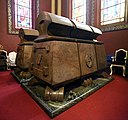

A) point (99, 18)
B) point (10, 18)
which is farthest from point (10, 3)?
point (99, 18)

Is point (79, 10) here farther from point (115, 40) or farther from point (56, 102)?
point (56, 102)

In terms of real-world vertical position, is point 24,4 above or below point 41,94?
above

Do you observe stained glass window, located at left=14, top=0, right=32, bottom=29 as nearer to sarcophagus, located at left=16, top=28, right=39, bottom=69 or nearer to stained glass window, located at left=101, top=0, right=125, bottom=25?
sarcophagus, located at left=16, top=28, right=39, bottom=69

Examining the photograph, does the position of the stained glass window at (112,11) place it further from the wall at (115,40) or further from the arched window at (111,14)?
the wall at (115,40)

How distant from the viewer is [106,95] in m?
1.93

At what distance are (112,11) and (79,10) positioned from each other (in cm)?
158

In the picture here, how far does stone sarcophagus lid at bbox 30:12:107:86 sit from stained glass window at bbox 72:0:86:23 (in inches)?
133

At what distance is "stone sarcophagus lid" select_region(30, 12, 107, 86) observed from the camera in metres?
1.63

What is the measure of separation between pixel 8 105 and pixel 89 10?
15.1 feet

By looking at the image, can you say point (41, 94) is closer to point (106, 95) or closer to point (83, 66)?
point (83, 66)

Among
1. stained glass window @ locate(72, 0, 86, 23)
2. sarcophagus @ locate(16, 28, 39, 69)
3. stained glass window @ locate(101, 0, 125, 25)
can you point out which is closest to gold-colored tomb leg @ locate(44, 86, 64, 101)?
sarcophagus @ locate(16, 28, 39, 69)

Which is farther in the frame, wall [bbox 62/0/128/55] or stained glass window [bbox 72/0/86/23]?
stained glass window [bbox 72/0/86/23]

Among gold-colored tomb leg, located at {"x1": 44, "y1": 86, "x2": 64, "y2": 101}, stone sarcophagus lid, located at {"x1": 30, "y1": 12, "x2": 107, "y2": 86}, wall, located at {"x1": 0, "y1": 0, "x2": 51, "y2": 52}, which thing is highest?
wall, located at {"x1": 0, "y1": 0, "x2": 51, "y2": 52}

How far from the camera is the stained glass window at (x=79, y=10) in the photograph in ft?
17.7
